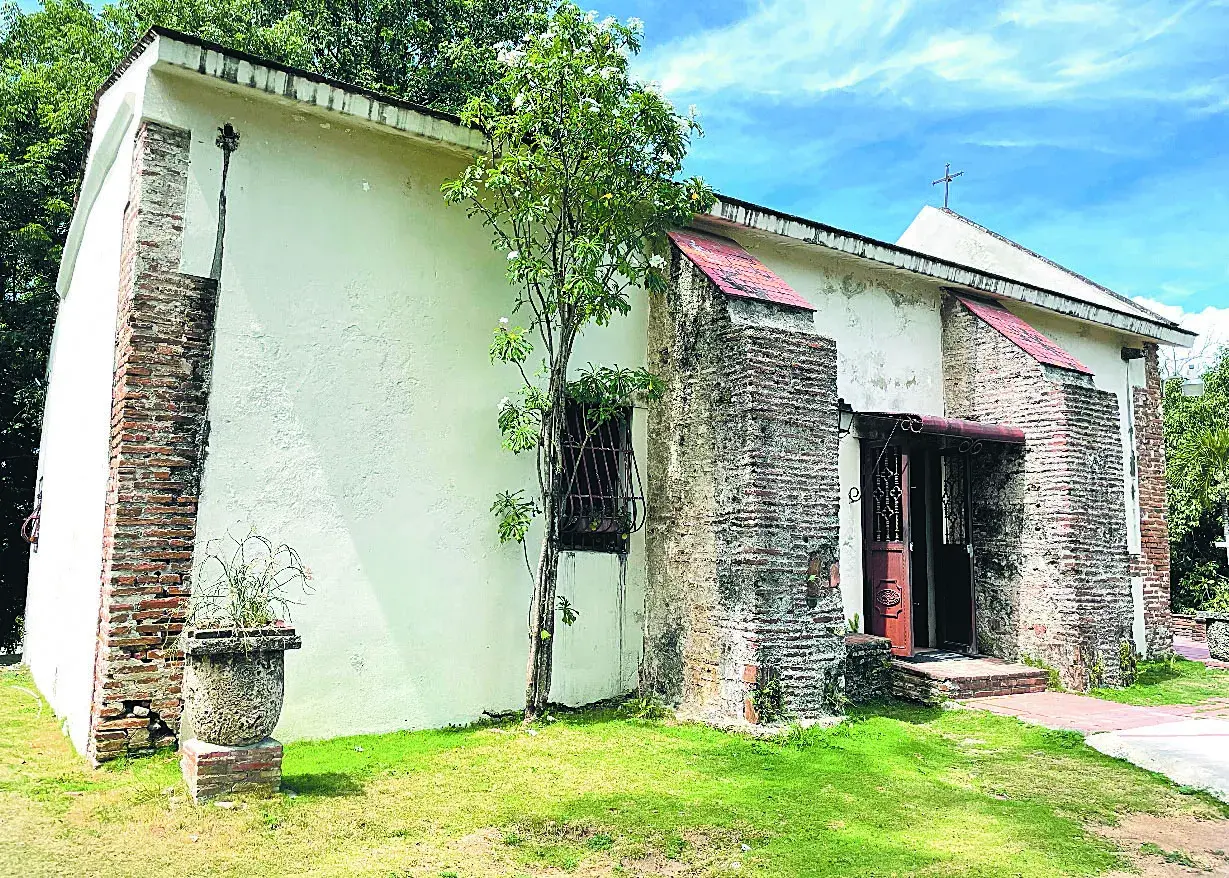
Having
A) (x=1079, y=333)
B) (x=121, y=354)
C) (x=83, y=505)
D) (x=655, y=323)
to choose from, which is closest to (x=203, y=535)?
(x=121, y=354)

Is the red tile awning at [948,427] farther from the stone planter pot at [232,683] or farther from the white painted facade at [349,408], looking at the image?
the stone planter pot at [232,683]

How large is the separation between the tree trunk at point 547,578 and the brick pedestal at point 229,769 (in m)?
2.51

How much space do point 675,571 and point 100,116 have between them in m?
6.67

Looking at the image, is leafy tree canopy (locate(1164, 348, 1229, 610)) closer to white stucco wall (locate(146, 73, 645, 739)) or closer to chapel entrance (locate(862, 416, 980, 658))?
chapel entrance (locate(862, 416, 980, 658))

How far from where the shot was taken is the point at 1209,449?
17.7m

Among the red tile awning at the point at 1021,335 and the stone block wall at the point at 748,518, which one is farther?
the red tile awning at the point at 1021,335

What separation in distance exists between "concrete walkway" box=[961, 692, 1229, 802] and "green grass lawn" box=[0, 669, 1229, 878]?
23 centimetres

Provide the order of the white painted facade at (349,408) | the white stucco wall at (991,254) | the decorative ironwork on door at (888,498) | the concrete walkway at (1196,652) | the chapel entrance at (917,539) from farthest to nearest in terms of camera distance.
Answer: the white stucco wall at (991,254), the concrete walkway at (1196,652), the decorative ironwork on door at (888,498), the chapel entrance at (917,539), the white painted facade at (349,408)

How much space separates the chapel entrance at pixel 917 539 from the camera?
955cm

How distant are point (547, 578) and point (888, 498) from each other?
14.6 feet

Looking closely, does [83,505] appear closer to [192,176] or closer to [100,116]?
[192,176]

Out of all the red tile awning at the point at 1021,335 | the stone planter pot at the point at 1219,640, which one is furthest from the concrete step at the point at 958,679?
the stone planter pot at the point at 1219,640

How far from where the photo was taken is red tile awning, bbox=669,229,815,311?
7758mm

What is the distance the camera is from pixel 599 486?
27.4 ft
